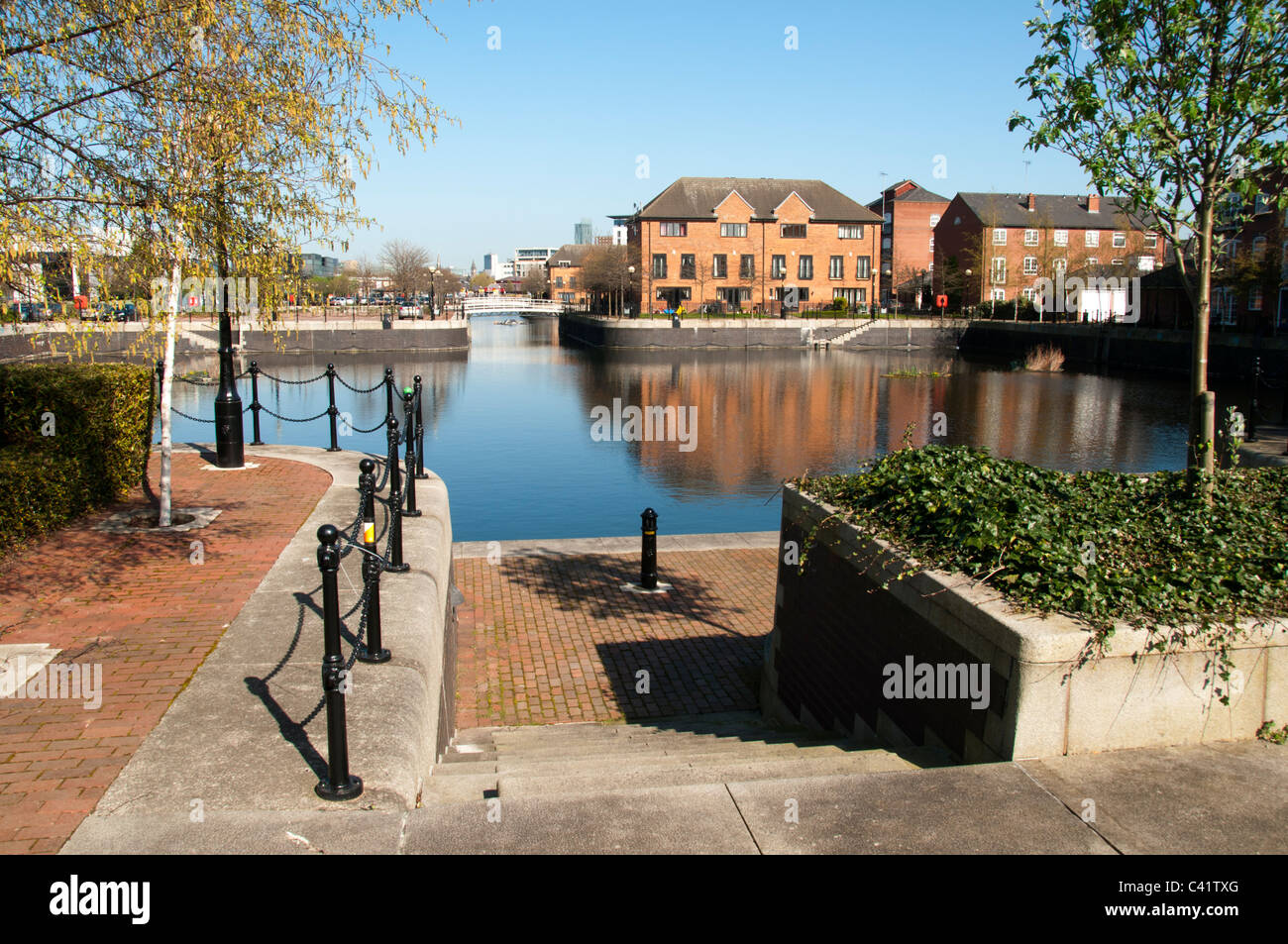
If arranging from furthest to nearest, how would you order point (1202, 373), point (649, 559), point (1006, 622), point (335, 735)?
point (649, 559), point (1202, 373), point (1006, 622), point (335, 735)

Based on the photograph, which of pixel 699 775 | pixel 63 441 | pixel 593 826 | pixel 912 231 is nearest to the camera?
pixel 593 826

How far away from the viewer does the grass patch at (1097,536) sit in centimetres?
485

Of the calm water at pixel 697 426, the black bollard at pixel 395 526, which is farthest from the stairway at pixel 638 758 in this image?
the calm water at pixel 697 426

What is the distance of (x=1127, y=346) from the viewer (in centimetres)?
5156

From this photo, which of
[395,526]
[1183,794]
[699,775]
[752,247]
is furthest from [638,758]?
[752,247]

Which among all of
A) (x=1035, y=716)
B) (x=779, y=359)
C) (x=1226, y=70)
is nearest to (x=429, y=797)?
(x=1035, y=716)

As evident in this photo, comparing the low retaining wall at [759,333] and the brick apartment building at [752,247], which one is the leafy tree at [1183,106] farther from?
the brick apartment building at [752,247]

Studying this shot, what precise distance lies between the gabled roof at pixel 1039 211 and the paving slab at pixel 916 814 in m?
77.4

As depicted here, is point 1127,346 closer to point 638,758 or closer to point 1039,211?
point 1039,211

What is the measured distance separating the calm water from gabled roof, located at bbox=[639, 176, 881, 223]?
2285 cm

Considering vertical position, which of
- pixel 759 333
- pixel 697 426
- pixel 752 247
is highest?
pixel 752 247

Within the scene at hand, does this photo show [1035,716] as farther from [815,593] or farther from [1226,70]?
[1226,70]

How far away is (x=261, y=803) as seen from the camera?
4238 mm

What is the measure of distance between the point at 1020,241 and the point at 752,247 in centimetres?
2138
